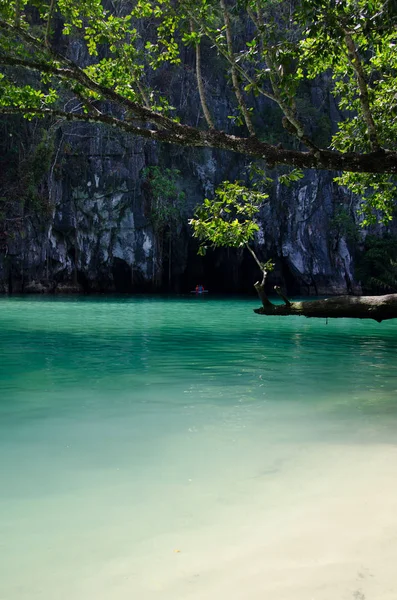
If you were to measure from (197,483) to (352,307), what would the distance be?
711 cm

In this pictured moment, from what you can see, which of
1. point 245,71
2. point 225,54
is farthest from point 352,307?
point 225,54

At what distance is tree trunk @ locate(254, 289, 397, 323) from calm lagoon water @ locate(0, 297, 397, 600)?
271 cm

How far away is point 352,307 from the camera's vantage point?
932cm

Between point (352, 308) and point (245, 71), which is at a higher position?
point (245, 71)

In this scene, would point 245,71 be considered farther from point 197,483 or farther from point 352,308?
point 197,483

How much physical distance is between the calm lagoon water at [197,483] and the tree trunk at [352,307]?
271 cm

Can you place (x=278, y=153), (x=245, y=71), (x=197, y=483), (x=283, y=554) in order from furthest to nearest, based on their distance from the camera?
(x=245, y=71) < (x=278, y=153) < (x=197, y=483) < (x=283, y=554)

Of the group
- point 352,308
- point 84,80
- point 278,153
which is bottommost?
point 352,308

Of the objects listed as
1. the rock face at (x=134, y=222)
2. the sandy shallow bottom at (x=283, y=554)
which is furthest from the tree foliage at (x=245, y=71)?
the rock face at (x=134, y=222)

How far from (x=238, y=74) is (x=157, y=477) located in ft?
19.8

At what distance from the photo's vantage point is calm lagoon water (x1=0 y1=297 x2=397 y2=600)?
74.0 inches

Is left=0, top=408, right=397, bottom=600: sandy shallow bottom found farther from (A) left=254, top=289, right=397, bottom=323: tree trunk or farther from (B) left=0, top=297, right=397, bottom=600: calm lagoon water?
(A) left=254, top=289, right=397, bottom=323: tree trunk

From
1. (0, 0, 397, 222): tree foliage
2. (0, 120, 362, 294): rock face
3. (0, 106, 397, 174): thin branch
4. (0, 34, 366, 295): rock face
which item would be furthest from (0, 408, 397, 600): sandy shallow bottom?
(0, 120, 362, 294): rock face

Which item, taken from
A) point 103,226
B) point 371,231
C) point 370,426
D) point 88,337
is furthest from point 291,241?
point 370,426
